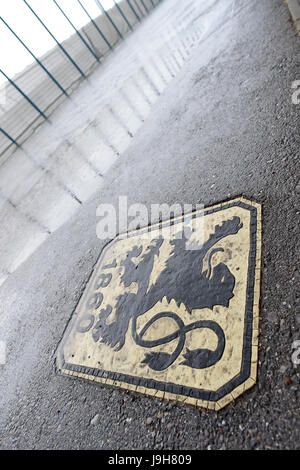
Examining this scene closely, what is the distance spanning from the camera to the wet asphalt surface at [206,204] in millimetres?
1448

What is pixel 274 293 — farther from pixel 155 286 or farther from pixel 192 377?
pixel 155 286

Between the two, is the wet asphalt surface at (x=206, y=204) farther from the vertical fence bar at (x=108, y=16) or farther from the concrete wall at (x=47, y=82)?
the vertical fence bar at (x=108, y=16)

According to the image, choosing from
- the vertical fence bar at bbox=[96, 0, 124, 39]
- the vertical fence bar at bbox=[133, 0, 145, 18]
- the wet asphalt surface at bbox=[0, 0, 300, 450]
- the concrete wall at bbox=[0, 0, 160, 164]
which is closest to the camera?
the wet asphalt surface at bbox=[0, 0, 300, 450]

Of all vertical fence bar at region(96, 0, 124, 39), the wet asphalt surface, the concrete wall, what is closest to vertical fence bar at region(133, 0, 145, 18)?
the concrete wall

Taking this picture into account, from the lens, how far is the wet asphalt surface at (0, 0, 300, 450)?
4.75ft

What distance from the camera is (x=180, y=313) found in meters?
1.92

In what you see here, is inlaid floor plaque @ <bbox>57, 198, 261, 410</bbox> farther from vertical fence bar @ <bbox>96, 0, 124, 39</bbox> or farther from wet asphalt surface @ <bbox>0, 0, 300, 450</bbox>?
vertical fence bar @ <bbox>96, 0, 124, 39</bbox>

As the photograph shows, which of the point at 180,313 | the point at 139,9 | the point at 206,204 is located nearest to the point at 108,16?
the point at 139,9

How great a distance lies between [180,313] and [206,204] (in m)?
1.11

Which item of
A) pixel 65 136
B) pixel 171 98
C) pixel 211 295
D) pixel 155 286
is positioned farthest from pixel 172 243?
pixel 65 136

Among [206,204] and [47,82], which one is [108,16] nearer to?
[47,82]

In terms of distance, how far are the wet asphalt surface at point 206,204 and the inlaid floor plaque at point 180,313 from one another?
3.4 inches

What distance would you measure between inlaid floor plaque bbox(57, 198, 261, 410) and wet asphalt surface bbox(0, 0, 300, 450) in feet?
0.28

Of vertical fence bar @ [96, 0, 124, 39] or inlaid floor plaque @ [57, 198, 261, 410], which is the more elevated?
vertical fence bar @ [96, 0, 124, 39]
